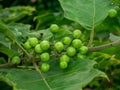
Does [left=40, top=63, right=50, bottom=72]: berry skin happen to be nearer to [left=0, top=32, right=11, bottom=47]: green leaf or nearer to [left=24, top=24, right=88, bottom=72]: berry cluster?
[left=24, top=24, right=88, bottom=72]: berry cluster

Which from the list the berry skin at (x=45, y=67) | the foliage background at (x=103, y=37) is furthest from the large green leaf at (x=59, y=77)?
the foliage background at (x=103, y=37)

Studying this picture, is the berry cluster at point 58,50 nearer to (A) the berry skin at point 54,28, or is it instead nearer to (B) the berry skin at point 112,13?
(A) the berry skin at point 54,28

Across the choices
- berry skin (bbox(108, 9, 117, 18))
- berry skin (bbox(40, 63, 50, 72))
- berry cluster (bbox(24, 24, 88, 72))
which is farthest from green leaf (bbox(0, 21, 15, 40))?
berry skin (bbox(108, 9, 117, 18))

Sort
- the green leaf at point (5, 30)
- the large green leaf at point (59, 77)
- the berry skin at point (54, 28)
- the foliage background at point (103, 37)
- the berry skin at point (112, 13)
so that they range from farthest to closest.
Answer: the foliage background at point (103, 37) → the berry skin at point (112, 13) → the berry skin at point (54, 28) → the green leaf at point (5, 30) → the large green leaf at point (59, 77)

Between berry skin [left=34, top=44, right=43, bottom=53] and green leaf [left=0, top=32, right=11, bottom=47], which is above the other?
berry skin [left=34, top=44, right=43, bottom=53]

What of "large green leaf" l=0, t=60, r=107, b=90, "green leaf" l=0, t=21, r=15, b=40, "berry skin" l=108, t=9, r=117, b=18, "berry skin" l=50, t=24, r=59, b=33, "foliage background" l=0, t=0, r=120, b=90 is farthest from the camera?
"foliage background" l=0, t=0, r=120, b=90

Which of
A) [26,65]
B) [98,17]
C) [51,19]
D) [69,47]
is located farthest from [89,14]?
[51,19]
